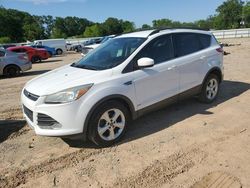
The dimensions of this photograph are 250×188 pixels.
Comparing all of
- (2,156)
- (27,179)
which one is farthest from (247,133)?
(2,156)

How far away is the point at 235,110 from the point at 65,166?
12.8 ft

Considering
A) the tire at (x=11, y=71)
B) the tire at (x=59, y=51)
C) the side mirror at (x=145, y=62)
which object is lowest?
the tire at (x=59, y=51)

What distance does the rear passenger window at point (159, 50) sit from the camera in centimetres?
563

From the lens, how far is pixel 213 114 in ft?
21.1

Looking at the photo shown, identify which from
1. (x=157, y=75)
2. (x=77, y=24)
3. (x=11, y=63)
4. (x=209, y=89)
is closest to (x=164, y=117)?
(x=157, y=75)

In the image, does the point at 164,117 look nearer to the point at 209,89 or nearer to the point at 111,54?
the point at 209,89

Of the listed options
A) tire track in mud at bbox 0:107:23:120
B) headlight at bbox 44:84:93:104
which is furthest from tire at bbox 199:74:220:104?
tire track in mud at bbox 0:107:23:120

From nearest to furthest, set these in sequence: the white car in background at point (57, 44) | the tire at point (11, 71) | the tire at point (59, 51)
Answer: the tire at point (11, 71) < the tire at point (59, 51) < the white car in background at point (57, 44)

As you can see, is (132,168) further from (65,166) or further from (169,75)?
(169,75)

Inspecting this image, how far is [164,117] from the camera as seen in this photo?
6.37 meters

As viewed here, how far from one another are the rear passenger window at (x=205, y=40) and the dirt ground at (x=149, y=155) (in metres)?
1.47

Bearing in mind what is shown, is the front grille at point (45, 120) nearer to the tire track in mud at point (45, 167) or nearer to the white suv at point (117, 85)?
the white suv at point (117, 85)

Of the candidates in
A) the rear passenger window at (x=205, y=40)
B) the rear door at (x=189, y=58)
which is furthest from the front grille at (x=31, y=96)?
the rear passenger window at (x=205, y=40)

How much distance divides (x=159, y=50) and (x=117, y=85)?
1360mm
